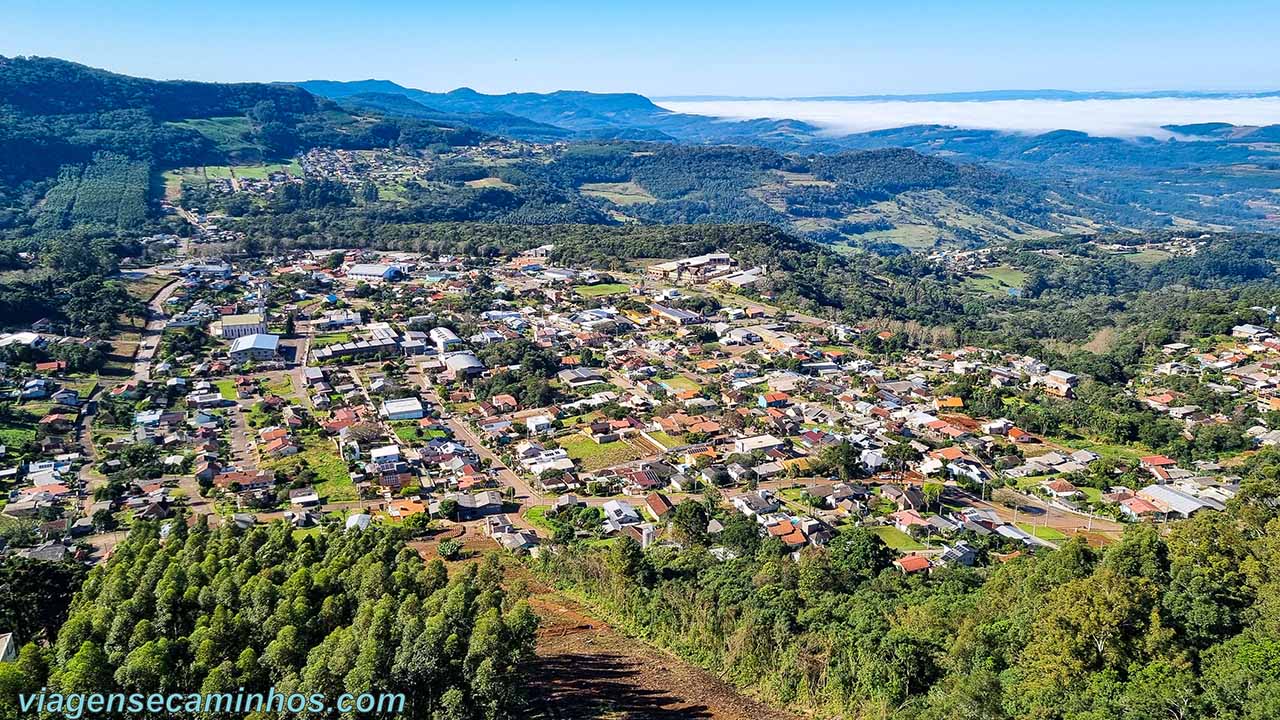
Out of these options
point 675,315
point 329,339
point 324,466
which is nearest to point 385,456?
point 324,466

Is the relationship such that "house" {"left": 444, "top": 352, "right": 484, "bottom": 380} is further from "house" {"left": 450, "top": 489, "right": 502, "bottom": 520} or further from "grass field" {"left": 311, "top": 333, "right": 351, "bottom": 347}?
"house" {"left": 450, "top": 489, "right": 502, "bottom": 520}

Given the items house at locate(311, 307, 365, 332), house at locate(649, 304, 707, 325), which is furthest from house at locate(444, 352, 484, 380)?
house at locate(649, 304, 707, 325)

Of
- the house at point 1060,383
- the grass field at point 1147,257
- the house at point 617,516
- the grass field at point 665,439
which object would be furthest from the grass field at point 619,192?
the house at point 617,516

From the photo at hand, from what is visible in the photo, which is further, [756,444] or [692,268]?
[692,268]

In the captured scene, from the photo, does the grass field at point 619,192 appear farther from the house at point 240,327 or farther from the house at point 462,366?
the house at point 462,366

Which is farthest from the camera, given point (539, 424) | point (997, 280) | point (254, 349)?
point (997, 280)

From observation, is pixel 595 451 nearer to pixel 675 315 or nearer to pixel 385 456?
pixel 385 456
